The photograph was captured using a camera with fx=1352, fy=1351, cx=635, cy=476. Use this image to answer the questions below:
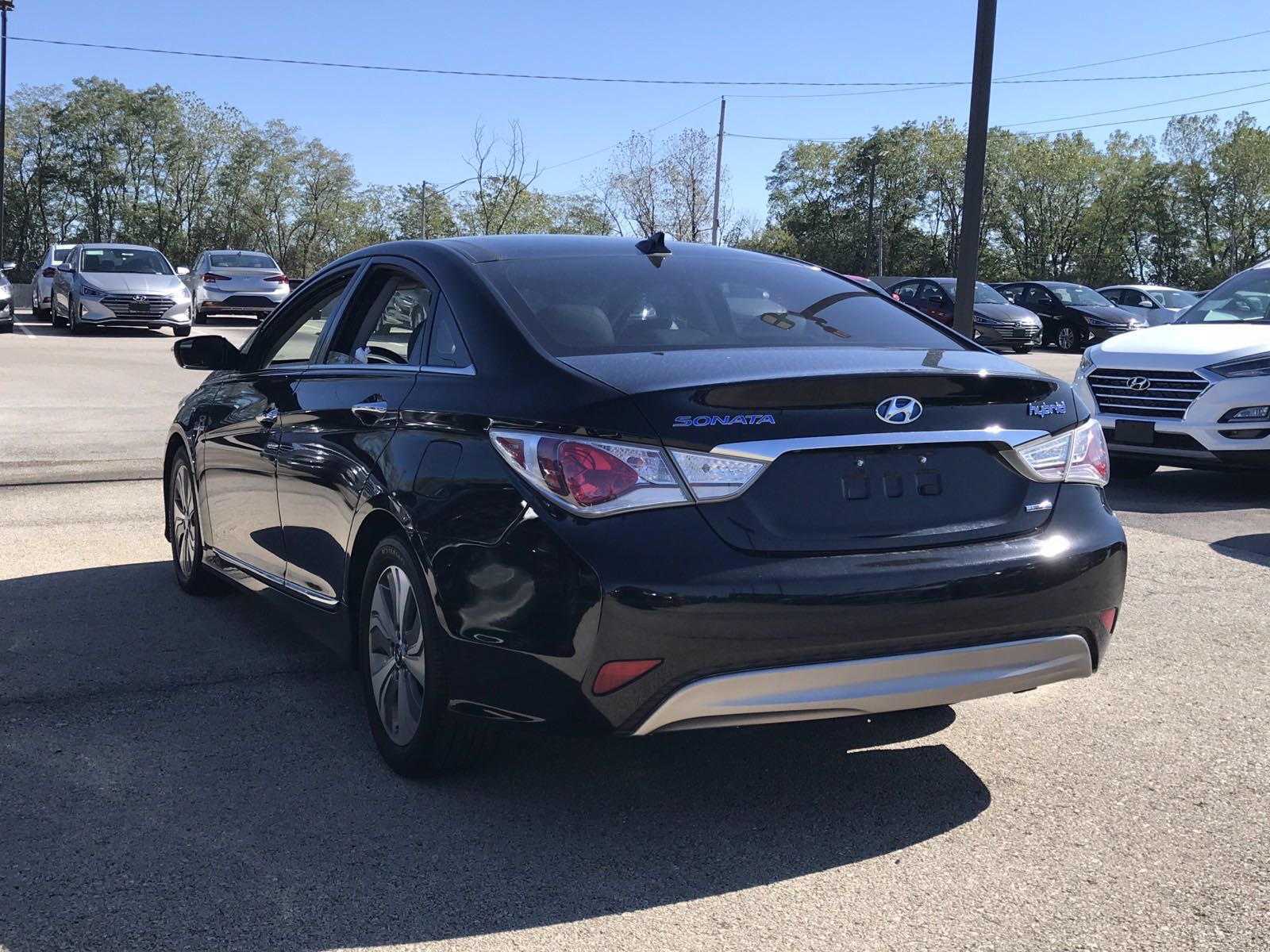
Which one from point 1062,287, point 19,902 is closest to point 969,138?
point 19,902

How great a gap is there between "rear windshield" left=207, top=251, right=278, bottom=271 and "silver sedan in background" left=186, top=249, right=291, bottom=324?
2 centimetres

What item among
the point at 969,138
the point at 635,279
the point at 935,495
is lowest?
the point at 935,495

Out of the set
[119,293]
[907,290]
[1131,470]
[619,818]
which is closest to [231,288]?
[119,293]

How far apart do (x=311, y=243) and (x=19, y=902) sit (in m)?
75.6

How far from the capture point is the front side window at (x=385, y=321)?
13.4 feet

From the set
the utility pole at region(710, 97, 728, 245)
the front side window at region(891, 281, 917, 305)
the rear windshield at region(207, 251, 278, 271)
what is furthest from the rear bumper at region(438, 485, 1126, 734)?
the utility pole at region(710, 97, 728, 245)

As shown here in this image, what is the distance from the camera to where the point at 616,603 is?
A: 3.06 meters

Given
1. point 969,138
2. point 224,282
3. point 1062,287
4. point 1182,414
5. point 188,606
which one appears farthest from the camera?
point 1062,287

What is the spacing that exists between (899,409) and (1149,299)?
3150cm

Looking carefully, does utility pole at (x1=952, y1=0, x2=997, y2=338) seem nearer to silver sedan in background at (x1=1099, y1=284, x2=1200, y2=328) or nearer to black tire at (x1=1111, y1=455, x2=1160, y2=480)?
black tire at (x1=1111, y1=455, x2=1160, y2=480)

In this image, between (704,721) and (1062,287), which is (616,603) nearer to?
(704,721)

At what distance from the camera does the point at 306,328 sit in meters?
5.02

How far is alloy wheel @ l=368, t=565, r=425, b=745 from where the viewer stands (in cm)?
368

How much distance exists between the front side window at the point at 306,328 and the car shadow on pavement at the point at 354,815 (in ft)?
3.83
